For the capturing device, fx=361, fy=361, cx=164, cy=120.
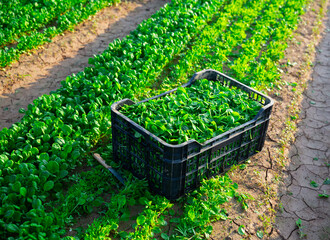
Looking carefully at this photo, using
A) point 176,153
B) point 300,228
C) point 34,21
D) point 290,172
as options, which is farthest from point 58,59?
point 300,228

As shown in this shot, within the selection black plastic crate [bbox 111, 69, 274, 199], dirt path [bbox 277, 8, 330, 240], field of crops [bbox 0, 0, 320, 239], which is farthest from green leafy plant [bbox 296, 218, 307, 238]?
black plastic crate [bbox 111, 69, 274, 199]

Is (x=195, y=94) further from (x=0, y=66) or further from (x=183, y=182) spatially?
(x=0, y=66)

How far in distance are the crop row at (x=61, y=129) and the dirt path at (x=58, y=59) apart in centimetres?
88

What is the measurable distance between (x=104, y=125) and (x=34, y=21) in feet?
13.1

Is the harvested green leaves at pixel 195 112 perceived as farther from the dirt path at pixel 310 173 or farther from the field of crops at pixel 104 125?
the dirt path at pixel 310 173

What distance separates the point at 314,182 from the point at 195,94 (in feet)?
5.99

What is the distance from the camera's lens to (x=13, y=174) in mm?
3676

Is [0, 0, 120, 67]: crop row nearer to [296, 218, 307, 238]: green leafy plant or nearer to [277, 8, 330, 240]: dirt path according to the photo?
[277, 8, 330, 240]: dirt path

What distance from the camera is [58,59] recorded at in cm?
682

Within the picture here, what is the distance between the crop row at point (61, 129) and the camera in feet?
11.1

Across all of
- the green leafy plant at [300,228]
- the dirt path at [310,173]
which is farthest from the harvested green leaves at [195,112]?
the green leafy plant at [300,228]

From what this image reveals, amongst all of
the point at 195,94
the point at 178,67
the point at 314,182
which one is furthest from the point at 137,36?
the point at 314,182

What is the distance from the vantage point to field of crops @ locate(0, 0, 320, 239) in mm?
3510

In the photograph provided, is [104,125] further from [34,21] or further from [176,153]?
[34,21]
